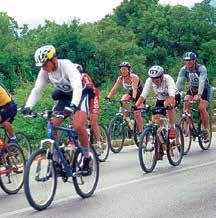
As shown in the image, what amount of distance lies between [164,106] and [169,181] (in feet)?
6.94

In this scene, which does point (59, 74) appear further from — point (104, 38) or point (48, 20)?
point (48, 20)

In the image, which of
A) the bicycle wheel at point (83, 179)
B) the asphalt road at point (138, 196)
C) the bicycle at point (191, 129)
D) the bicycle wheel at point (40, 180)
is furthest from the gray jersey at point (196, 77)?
the bicycle wheel at point (40, 180)

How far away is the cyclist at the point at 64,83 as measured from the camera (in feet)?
28.1

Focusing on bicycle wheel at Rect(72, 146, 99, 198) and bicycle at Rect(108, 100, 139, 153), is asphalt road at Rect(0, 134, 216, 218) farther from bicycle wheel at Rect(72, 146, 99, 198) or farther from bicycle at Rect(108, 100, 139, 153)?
bicycle at Rect(108, 100, 139, 153)

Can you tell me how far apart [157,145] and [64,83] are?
9.81 feet

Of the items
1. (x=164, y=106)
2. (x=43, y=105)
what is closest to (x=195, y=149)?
(x=164, y=106)

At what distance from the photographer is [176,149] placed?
1239 centimetres

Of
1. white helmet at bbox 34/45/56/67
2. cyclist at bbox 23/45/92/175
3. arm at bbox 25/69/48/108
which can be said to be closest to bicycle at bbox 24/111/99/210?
cyclist at bbox 23/45/92/175

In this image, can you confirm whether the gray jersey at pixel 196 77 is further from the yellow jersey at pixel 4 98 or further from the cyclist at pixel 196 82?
the yellow jersey at pixel 4 98

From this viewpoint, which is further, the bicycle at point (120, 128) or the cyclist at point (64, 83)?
the bicycle at point (120, 128)

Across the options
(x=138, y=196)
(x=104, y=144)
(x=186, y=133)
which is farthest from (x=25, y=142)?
(x=138, y=196)

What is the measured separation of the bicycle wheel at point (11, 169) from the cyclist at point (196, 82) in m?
4.96

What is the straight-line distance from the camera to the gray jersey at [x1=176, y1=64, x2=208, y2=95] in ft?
45.5

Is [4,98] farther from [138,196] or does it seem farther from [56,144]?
[138,196]
